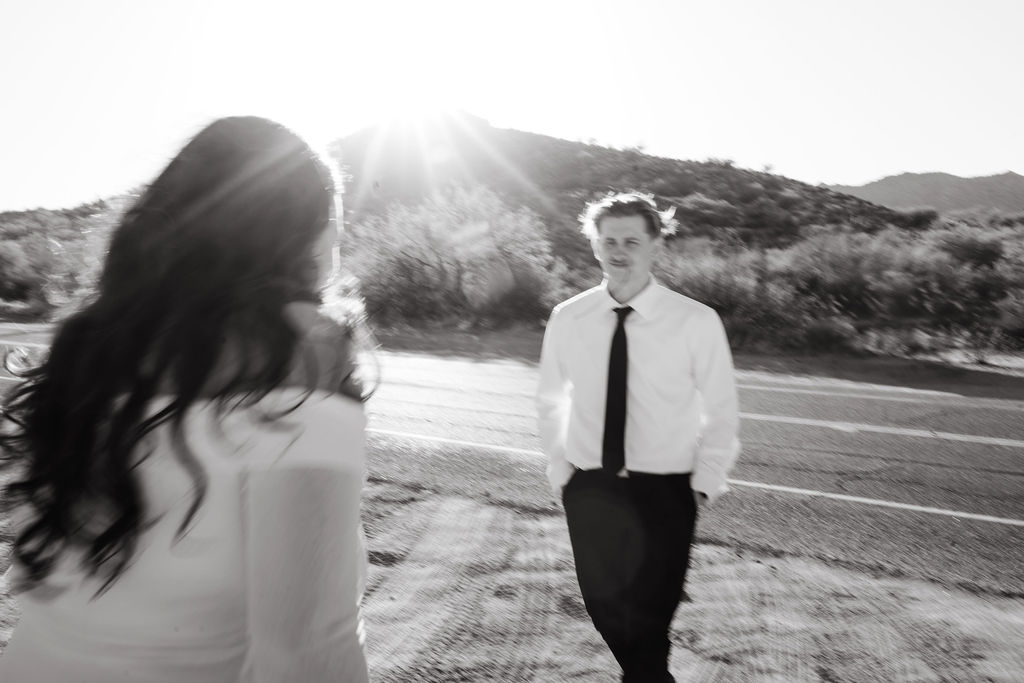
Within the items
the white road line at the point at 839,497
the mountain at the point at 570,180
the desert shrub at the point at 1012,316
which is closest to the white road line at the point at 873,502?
the white road line at the point at 839,497

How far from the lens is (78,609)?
103 cm

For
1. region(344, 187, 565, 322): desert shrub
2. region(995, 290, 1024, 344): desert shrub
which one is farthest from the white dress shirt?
region(995, 290, 1024, 344): desert shrub

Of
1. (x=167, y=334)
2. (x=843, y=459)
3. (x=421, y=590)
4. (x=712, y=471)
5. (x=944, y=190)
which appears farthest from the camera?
(x=944, y=190)

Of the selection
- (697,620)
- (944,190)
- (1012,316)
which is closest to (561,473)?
(697,620)

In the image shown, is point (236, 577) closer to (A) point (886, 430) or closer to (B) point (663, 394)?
(B) point (663, 394)

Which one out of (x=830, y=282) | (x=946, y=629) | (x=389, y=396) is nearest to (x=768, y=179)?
(x=830, y=282)

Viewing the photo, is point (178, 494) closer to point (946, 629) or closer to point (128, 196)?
point (128, 196)

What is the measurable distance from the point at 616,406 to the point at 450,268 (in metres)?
14.2

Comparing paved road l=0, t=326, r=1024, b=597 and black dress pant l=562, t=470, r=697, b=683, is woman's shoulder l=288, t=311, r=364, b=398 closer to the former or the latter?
black dress pant l=562, t=470, r=697, b=683

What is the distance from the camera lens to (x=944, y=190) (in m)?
102

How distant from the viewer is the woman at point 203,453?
2.99ft

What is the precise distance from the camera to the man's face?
339cm

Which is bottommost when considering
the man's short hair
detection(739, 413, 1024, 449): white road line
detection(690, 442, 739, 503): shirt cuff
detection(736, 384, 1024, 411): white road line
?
detection(736, 384, 1024, 411): white road line

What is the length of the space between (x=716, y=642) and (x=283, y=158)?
3.18 meters
